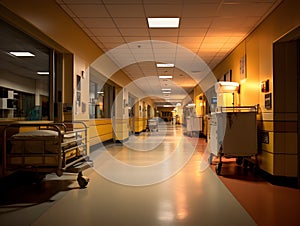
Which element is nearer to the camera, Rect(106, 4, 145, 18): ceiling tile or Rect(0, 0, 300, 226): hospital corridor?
Rect(0, 0, 300, 226): hospital corridor

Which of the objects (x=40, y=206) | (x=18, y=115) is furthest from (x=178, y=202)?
(x=18, y=115)

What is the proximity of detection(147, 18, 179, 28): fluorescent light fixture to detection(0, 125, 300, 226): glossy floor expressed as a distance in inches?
112

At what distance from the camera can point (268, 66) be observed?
207 inches

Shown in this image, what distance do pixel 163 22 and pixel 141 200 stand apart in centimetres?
348

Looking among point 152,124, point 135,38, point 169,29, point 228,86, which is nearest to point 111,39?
point 135,38

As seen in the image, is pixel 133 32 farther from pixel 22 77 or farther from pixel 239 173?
pixel 239 173

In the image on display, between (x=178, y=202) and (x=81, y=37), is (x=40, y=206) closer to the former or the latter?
(x=178, y=202)

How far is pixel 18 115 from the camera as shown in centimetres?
475

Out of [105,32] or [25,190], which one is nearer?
[25,190]

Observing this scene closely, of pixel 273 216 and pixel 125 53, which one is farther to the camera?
pixel 125 53

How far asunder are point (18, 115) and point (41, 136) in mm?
1035

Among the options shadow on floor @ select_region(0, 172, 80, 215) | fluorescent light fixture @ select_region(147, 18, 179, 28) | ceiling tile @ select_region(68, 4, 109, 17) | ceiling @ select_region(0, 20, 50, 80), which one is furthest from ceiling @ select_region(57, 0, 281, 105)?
shadow on floor @ select_region(0, 172, 80, 215)

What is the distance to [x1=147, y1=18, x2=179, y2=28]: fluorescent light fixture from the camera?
5.70 metres

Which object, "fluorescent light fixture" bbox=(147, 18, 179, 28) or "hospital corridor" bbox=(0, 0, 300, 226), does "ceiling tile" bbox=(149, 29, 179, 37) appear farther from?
"fluorescent light fixture" bbox=(147, 18, 179, 28)
